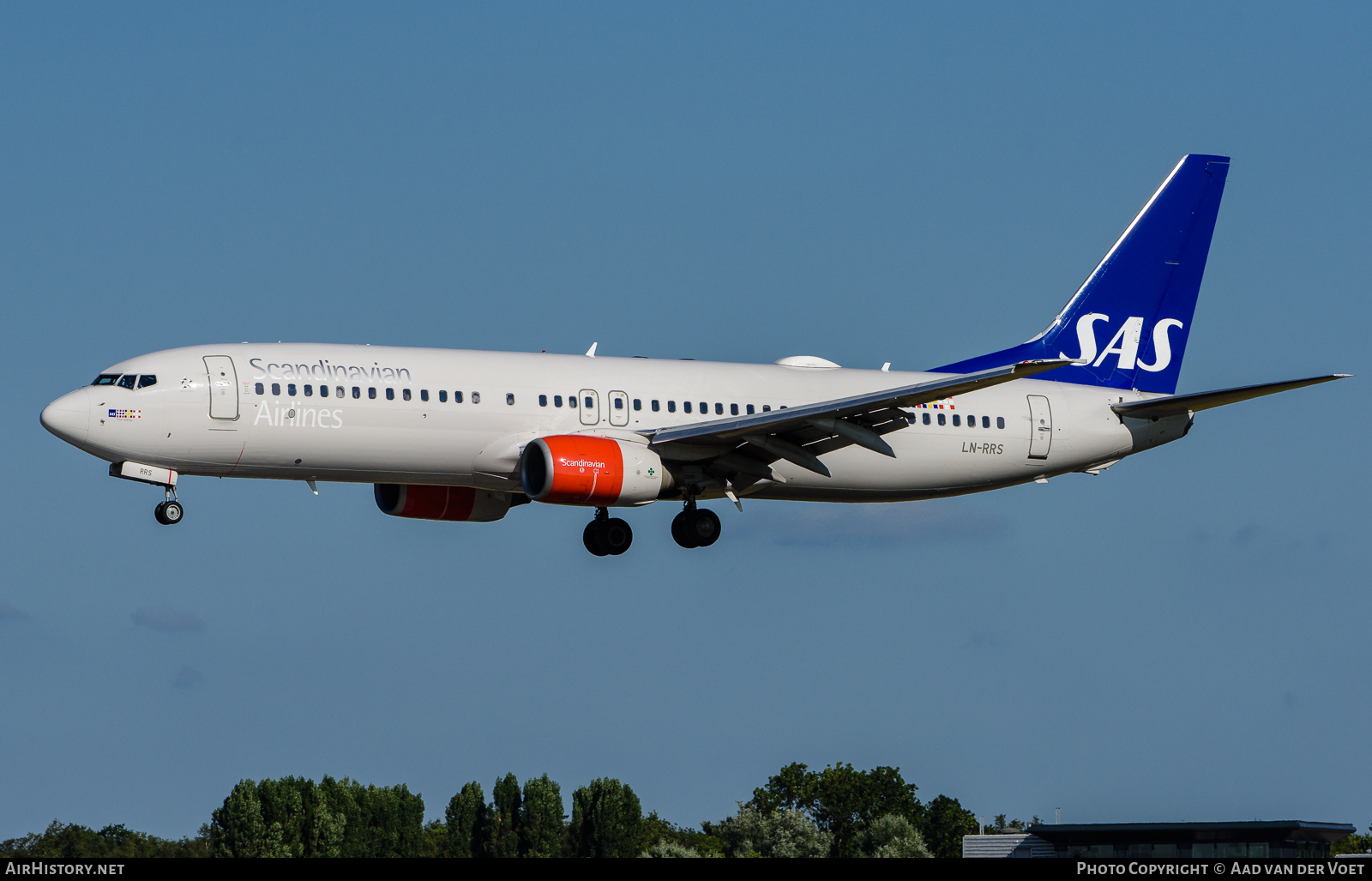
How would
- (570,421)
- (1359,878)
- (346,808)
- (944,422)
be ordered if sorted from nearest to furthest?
(1359,878)
(570,421)
(944,422)
(346,808)

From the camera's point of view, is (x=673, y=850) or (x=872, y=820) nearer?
(x=673, y=850)

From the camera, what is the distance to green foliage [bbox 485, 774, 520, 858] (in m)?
112

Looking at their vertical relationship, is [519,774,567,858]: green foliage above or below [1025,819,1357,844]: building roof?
above

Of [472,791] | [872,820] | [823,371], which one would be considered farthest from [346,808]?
[823,371]

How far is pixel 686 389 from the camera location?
150 ft

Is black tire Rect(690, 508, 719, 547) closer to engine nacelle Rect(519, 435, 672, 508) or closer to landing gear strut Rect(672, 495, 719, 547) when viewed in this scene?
landing gear strut Rect(672, 495, 719, 547)

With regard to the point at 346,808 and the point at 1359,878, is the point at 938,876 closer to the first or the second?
the point at 1359,878

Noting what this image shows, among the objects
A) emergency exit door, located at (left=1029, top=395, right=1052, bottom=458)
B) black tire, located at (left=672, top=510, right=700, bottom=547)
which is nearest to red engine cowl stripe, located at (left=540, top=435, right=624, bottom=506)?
black tire, located at (left=672, top=510, right=700, bottom=547)

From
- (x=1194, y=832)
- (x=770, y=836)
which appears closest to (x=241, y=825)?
(x=770, y=836)

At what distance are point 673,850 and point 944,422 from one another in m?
25.3

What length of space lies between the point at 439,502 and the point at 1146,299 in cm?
2318

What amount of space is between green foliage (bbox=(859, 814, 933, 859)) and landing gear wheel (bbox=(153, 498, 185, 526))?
1527 inches

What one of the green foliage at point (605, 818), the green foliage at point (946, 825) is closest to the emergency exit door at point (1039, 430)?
the green foliage at point (605, 818)

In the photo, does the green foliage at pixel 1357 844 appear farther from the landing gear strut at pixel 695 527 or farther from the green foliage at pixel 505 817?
the landing gear strut at pixel 695 527
